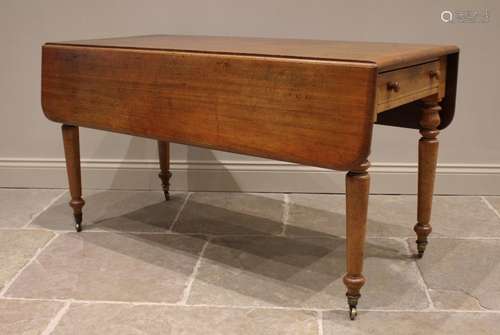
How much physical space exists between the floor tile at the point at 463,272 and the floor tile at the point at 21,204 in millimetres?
1654

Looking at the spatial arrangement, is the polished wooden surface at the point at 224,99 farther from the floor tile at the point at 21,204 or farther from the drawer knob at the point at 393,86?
the floor tile at the point at 21,204

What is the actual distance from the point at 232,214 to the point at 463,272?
1011mm

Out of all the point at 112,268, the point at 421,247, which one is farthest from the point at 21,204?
the point at 421,247

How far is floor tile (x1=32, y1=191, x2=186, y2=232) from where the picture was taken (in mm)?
2549

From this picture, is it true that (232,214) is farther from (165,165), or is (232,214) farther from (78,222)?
(78,222)

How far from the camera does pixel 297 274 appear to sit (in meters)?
2.07

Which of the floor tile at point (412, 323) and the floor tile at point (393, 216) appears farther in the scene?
the floor tile at point (393, 216)

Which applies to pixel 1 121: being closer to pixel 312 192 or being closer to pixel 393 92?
pixel 312 192

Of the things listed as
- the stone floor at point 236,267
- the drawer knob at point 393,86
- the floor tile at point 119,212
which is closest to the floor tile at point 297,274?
the stone floor at point 236,267

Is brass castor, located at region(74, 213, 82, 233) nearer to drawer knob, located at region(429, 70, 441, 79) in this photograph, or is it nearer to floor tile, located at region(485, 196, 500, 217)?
drawer knob, located at region(429, 70, 441, 79)

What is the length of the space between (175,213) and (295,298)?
3.11 feet

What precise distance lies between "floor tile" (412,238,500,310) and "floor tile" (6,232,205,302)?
32.2 inches

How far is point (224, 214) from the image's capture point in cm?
269

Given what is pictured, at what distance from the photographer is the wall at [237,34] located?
2740 mm
